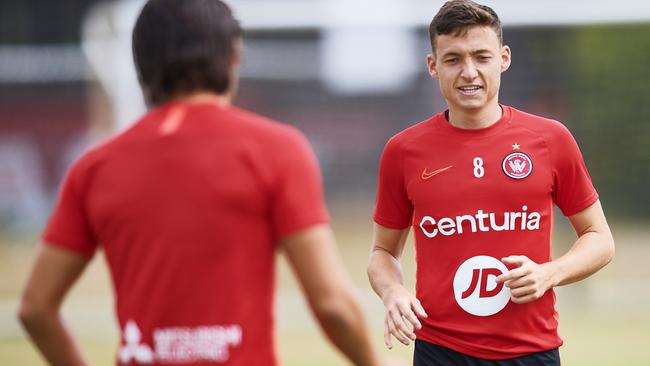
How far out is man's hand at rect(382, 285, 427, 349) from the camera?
3.40 metres

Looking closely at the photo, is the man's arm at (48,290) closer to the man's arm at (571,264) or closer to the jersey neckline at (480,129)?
the man's arm at (571,264)

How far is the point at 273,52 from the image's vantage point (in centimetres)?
1159

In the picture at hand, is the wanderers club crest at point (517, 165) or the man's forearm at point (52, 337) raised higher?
the wanderers club crest at point (517, 165)

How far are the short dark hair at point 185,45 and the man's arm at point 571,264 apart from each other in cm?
137

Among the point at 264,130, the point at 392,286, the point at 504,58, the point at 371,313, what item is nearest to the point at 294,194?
the point at 264,130

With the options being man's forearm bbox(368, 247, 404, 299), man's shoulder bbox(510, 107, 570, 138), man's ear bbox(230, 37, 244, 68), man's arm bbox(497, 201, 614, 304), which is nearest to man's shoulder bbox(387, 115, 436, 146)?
man's shoulder bbox(510, 107, 570, 138)

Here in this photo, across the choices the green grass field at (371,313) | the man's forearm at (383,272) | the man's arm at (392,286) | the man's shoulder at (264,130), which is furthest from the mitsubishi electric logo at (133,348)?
the green grass field at (371,313)

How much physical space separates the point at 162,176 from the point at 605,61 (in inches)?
351

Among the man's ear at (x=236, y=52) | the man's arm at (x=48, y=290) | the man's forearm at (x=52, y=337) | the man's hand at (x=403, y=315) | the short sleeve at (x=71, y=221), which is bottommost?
the man's hand at (x=403, y=315)

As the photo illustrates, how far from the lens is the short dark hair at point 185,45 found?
8.02 feet

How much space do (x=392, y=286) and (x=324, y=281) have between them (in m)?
1.30

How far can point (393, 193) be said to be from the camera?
12.7 ft

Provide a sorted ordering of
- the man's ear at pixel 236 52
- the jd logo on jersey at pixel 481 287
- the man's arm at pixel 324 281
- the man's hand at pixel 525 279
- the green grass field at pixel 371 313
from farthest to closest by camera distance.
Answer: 1. the green grass field at pixel 371 313
2. the jd logo on jersey at pixel 481 287
3. the man's hand at pixel 525 279
4. the man's ear at pixel 236 52
5. the man's arm at pixel 324 281

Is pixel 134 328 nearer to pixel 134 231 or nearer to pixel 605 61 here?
pixel 134 231
